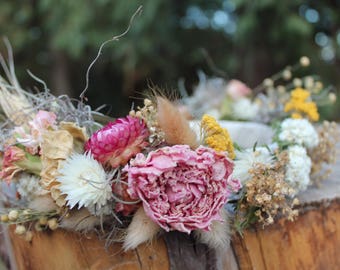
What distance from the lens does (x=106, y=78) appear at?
19.3ft

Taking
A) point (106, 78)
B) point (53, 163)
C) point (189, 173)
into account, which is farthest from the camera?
point (106, 78)

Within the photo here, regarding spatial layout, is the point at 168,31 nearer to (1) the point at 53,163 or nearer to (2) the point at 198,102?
(2) the point at 198,102

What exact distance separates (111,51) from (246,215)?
147 inches

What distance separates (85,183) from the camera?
0.86 m

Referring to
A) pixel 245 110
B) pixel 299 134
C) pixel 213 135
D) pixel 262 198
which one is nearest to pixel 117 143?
pixel 213 135

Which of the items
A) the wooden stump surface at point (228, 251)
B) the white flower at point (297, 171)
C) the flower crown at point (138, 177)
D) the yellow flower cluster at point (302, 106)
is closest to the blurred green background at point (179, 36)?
the yellow flower cluster at point (302, 106)

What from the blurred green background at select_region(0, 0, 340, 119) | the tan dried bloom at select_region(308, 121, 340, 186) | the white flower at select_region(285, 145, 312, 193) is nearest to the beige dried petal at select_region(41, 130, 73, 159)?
the white flower at select_region(285, 145, 312, 193)

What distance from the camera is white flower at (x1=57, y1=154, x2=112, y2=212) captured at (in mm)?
860

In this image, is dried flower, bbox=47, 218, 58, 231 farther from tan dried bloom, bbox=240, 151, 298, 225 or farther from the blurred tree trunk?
the blurred tree trunk

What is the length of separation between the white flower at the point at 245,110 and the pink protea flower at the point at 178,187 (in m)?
1.17

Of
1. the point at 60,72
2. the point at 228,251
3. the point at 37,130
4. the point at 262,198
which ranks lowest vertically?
the point at 60,72

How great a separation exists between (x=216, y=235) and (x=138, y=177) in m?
0.19

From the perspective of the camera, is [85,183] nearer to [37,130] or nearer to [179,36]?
[37,130]

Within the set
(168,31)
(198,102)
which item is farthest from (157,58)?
(198,102)
